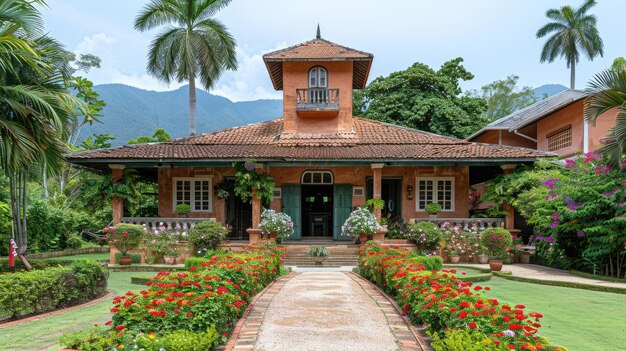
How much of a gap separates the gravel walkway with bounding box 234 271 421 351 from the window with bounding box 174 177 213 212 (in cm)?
946

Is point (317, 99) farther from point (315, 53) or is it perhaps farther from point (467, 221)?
point (467, 221)

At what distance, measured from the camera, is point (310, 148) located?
17.6m

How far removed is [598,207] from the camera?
11719 mm

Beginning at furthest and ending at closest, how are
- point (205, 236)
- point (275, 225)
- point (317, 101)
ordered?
point (317, 101) < point (275, 225) < point (205, 236)

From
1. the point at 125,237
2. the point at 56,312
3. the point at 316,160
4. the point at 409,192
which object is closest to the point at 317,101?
the point at 316,160

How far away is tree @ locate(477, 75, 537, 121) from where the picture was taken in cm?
4481

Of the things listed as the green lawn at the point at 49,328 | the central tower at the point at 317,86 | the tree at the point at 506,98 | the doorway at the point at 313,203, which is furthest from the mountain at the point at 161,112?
the green lawn at the point at 49,328

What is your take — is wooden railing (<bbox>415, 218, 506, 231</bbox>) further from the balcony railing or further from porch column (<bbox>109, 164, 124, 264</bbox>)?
porch column (<bbox>109, 164, 124, 264</bbox>)

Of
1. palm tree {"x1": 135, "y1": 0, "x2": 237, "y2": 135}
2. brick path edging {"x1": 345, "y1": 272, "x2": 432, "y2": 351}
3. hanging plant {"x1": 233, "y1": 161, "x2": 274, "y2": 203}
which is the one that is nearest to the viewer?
brick path edging {"x1": 345, "y1": 272, "x2": 432, "y2": 351}

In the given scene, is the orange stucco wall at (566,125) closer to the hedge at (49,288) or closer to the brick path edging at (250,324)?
the brick path edging at (250,324)

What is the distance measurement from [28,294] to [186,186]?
10.9 m

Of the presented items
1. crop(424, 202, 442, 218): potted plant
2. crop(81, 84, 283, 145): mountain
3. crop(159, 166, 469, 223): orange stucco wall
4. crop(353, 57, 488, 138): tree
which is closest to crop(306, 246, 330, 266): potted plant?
crop(159, 166, 469, 223): orange stucco wall

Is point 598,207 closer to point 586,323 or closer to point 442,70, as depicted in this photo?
point 586,323

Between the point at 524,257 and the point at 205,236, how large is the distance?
10744 mm
